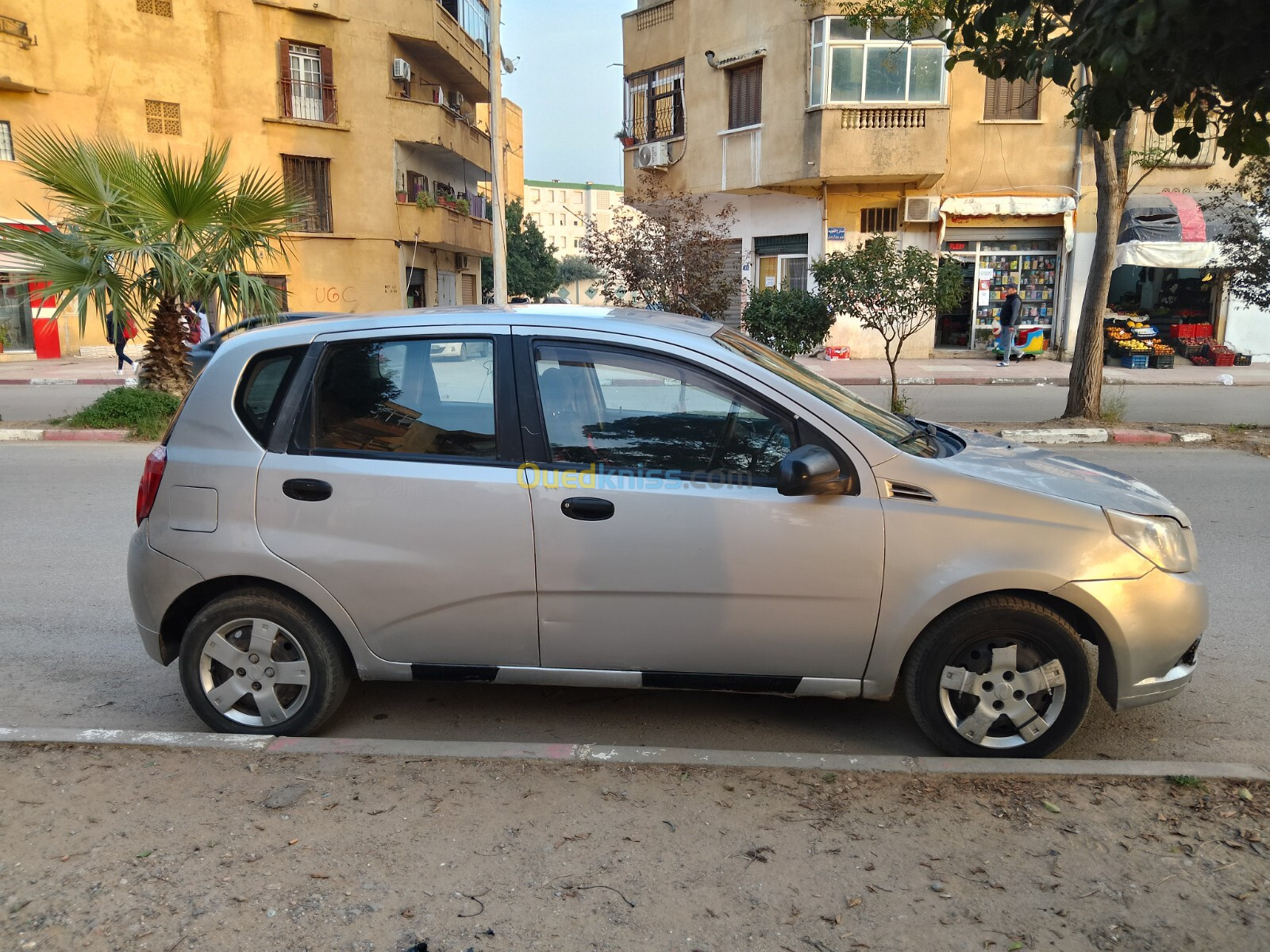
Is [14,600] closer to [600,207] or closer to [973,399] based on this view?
[973,399]

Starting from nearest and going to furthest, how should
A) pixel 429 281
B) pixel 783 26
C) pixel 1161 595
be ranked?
pixel 1161 595 < pixel 783 26 < pixel 429 281

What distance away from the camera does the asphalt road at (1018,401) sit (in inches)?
576

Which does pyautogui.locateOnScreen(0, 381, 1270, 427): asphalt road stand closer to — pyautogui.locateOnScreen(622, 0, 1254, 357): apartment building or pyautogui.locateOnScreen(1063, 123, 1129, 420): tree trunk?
pyautogui.locateOnScreen(1063, 123, 1129, 420): tree trunk

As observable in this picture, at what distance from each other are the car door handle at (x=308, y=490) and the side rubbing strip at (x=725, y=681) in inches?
56.8

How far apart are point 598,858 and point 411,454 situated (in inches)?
66.1

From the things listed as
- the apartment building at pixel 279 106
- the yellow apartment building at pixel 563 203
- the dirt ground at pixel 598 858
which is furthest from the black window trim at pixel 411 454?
the yellow apartment building at pixel 563 203

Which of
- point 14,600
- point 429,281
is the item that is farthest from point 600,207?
point 14,600

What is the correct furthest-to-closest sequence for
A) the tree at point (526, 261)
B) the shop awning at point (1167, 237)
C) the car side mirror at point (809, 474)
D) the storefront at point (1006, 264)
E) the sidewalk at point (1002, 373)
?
the tree at point (526, 261), the storefront at point (1006, 264), the shop awning at point (1167, 237), the sidewalk at point (1002, 373), the car side mirror at point (809, 474)

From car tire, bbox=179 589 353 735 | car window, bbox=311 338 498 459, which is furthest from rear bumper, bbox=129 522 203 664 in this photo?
car window, bbox=311 338 498 459

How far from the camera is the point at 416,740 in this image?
3.82m

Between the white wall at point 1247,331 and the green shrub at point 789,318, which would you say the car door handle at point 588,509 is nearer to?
the green shrub at point 789,318

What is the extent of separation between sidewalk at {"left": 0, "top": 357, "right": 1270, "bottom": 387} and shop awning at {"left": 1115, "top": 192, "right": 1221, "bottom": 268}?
8.41ft

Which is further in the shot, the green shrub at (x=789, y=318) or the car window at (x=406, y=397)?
the green shrub at (x=789, y=318)

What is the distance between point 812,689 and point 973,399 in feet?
47.6
